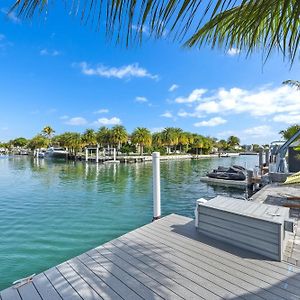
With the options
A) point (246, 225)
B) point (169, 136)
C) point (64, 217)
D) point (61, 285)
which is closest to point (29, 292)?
point (61, 285)

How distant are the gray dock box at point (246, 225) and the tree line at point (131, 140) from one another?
45969 mm

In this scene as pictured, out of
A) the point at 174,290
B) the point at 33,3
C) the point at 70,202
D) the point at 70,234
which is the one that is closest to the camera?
the point at 33,3

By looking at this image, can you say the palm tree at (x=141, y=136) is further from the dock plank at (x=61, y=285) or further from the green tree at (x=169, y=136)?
the dock plank at (x=61, y=285)

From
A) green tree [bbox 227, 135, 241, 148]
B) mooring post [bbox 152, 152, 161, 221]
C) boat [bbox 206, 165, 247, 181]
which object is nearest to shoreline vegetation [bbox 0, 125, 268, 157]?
boat [bbox 206, 165, 247, 181]

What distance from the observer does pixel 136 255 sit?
3990 millimetres

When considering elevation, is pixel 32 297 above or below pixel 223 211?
below

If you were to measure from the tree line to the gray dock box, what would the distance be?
4597 centimetres

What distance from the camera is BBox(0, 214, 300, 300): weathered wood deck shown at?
9.56ft

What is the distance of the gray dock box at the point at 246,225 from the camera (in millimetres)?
3746

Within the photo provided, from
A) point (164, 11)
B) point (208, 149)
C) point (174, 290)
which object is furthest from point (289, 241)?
point (208, 149)

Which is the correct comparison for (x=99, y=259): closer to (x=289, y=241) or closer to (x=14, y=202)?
(x=289, y=241)

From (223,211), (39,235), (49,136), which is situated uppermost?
(49,136)

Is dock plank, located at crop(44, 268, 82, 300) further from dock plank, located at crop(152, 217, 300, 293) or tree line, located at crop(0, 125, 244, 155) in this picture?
tree line, located at crop(0, 125, 244, 155)

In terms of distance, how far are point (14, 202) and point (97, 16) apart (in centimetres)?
1389
